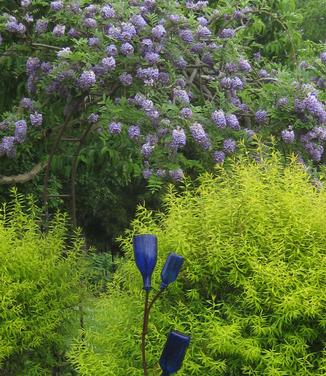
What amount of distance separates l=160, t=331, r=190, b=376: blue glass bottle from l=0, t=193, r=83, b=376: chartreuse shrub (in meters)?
1.41

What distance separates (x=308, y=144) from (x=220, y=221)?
1.68 m

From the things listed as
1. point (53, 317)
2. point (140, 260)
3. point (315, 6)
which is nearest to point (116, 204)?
point (315, 6)

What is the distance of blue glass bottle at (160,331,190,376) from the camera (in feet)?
8.41

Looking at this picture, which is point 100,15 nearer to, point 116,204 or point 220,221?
point 220,221

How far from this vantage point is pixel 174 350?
2584 millimetres

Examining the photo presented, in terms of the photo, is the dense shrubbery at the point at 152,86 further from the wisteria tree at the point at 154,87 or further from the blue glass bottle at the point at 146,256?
the blue glass bottle at the point at 146,256

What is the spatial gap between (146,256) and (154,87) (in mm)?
2235

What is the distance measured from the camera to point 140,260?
2674 millimetres

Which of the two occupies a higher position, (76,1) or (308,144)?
(76,1)

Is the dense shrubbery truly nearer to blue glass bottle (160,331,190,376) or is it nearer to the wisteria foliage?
Result: the wisteria foliage

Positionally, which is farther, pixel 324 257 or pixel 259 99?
pixel 259 99

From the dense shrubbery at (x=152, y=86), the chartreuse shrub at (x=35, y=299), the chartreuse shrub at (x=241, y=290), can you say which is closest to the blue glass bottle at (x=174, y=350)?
the chartreuse shrub at (x=241, y=290)

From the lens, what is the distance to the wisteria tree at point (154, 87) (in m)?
4.58

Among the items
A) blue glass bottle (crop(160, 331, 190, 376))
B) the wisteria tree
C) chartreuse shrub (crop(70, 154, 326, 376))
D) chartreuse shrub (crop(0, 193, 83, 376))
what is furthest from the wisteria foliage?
blue glass bottle (crop(160, 331, 190, 376))
